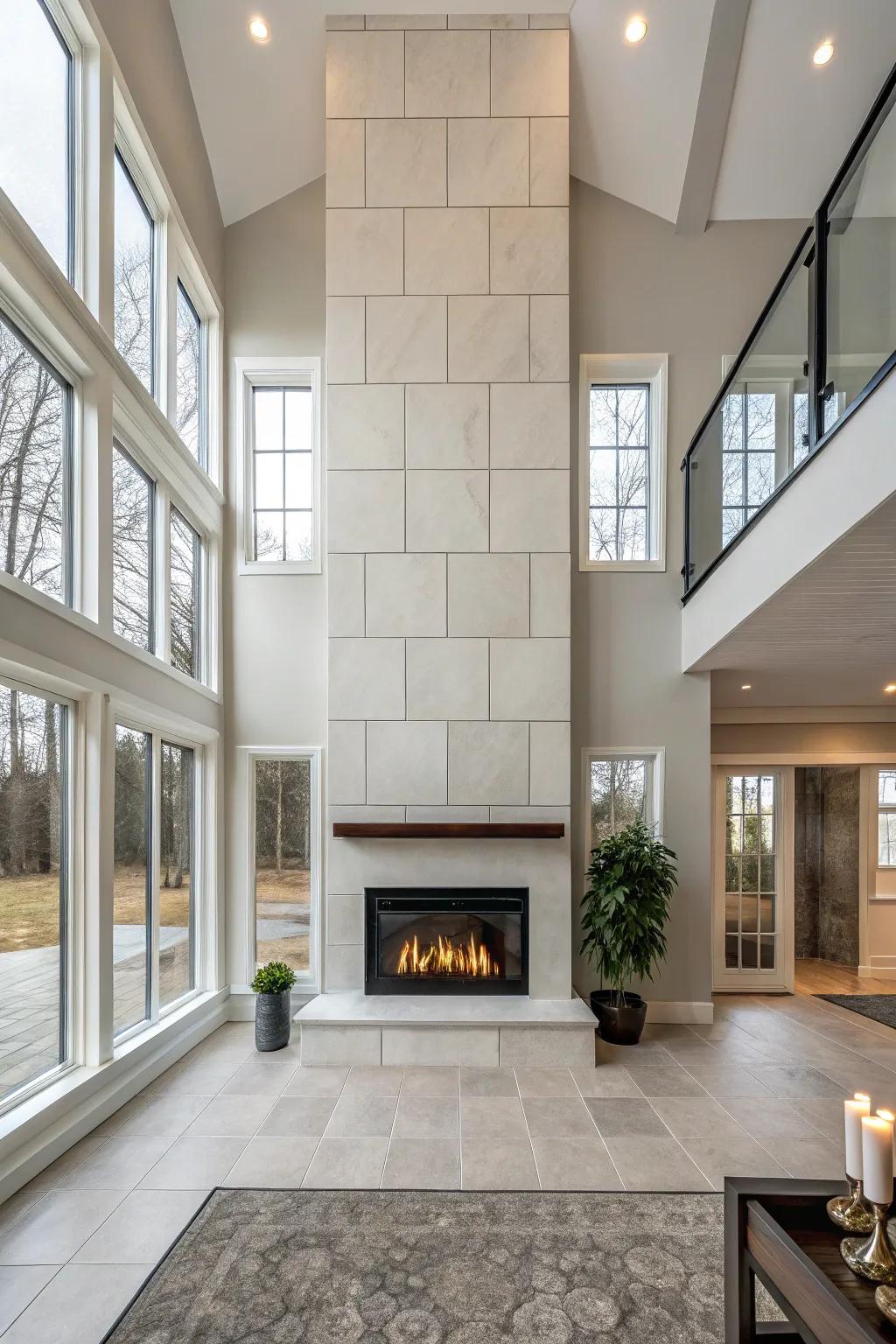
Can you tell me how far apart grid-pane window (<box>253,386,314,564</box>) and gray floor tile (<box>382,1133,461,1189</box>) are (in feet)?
12.9

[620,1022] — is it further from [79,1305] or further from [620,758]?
[79,1305]

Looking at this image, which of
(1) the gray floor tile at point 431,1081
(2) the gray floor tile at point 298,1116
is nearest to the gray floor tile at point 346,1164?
(2) the gray floor tile at point 298,1116

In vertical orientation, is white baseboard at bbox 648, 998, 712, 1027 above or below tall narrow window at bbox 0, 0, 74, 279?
below

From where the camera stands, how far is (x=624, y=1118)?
403 cm

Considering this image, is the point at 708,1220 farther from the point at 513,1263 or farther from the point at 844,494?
the point at 844,494

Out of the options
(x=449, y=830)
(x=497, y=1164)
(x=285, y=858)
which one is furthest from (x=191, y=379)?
(x=497, y=1164)

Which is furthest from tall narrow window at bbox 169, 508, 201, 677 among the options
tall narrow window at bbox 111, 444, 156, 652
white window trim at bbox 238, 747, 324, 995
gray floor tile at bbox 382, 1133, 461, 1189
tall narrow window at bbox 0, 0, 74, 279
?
gray floor tile at bbox 382, 1133, 461, 1189

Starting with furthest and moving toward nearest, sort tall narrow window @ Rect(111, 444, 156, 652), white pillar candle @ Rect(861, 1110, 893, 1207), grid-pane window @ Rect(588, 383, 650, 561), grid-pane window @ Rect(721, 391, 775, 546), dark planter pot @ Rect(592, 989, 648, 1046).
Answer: grid-pane window @ Rect(588, 383, 650, 561) < dark planter pot @ Rect(592, 989, 648, 1046) < tall narrow window @ Rect(111, 444, 156, 652) < grid-pane window @ Rect(721, 391, 775, 546) < white pillar candle @ Rect(861, 1110, 893, 1207)

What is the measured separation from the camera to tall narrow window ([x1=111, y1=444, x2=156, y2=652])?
433cm

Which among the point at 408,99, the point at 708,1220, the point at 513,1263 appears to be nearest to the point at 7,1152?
the point at 513,1263

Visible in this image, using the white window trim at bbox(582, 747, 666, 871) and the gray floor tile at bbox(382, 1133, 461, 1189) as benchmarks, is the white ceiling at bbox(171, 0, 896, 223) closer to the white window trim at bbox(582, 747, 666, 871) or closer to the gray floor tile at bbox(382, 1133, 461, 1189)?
the white window trim at bbox(582, 747, 666, 871)

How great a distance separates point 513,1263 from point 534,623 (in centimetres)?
364

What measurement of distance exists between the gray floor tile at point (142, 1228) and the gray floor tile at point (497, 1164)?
1086 mm

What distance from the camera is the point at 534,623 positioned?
5520 mm
